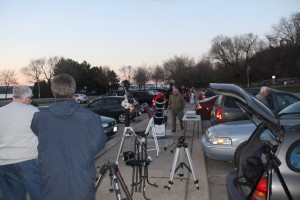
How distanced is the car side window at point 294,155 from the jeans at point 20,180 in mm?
2735

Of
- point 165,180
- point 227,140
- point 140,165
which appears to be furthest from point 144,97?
point 140,165

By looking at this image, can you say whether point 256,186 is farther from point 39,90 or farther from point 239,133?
point 39,90

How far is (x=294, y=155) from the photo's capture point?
9.05 ft

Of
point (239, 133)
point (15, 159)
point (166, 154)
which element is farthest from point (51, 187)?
point (166, 154)

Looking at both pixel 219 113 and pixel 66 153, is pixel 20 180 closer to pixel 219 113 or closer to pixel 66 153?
pixel 66 153

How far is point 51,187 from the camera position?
91.3 inches

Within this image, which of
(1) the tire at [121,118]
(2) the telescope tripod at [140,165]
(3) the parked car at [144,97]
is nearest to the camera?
(2) the telescope tripod at [140,165]

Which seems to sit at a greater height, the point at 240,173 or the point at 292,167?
the point at 292,167

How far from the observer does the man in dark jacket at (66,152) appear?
90.6 inches

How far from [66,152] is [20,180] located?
144cm

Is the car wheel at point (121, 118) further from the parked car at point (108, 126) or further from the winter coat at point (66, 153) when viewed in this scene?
the winter coat at point (66, 153)

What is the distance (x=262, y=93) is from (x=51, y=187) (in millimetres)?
7030

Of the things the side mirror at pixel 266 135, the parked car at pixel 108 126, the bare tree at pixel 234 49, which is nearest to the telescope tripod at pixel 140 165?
the side mirror at pixel 266 135

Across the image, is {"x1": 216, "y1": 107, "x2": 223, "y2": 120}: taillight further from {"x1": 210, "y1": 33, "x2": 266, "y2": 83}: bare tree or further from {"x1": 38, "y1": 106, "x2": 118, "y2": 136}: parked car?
{"x1": 210, "y1": 33, "x2": 266, "y2": 83}: bare tree
